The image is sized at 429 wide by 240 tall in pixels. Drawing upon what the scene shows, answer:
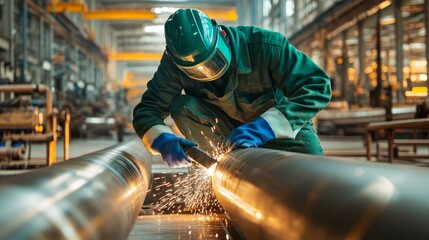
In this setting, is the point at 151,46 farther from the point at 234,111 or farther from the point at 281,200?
the point at 281,200

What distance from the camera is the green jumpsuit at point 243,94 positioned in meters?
1.73

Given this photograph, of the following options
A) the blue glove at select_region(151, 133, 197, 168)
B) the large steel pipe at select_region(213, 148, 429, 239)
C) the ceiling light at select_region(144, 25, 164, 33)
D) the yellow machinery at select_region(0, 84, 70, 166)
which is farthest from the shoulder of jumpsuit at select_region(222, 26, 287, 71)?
the ceiling light at select_region(144, 25, 164, 33)

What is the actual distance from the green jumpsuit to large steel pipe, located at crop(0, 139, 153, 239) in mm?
781

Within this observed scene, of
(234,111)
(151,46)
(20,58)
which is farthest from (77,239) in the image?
(151,46)

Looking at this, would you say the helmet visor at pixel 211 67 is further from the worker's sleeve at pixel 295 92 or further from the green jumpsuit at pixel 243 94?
the worker's sleeve at pixel 295 92

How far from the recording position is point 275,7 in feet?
37.9

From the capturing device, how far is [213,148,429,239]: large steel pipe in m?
0.57

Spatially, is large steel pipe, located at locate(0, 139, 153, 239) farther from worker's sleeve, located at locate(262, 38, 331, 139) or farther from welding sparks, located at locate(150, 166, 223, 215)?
welding sparks, located at locate(150, 166, 223, 215)

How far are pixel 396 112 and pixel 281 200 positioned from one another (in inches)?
242

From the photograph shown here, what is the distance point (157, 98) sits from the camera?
2.01m

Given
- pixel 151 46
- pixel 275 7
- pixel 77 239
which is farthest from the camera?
pixel 151 46

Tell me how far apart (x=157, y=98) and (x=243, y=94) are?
1.24ft

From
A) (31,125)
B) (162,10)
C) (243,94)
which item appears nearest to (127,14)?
(162,10)

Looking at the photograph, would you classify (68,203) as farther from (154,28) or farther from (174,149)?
(154,28)
